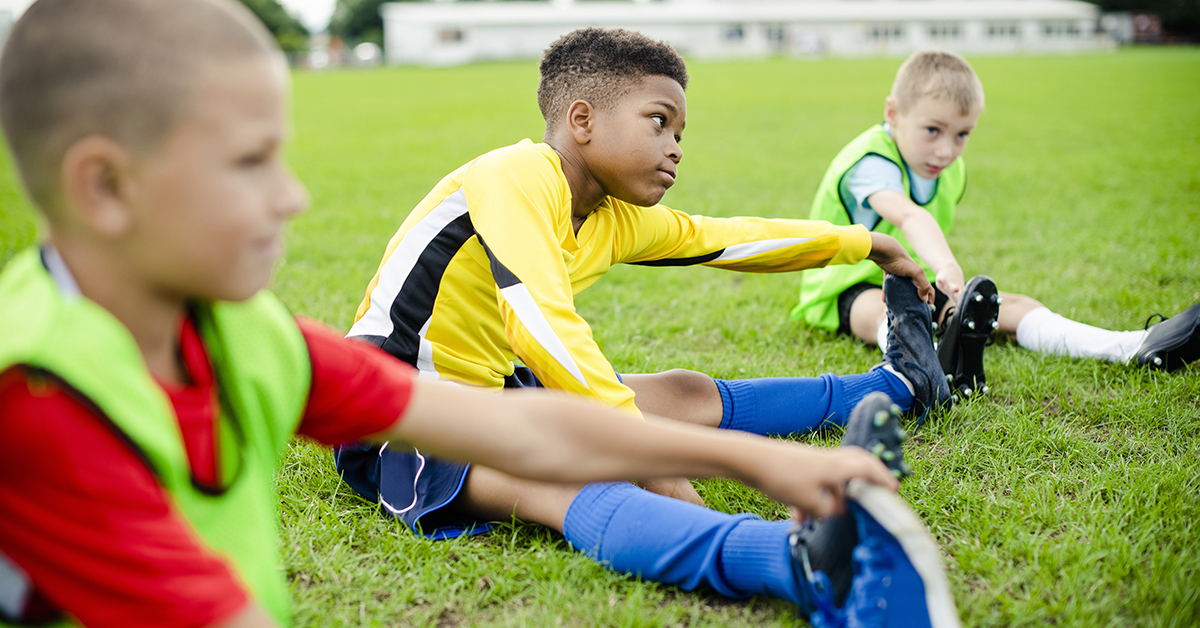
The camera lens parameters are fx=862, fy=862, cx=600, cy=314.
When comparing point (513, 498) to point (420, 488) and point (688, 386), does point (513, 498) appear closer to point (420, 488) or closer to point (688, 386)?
point (420, 488)

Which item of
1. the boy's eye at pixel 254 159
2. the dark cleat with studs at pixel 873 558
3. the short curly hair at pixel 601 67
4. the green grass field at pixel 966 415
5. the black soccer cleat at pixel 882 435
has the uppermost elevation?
the short curly hair at pixel 601 67

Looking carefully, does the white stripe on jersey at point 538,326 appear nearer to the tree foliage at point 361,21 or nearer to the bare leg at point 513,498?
the bare leg at point 513,498

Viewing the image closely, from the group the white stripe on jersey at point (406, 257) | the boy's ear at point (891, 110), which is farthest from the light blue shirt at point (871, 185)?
the white stripe on jersey at point (406, 257)

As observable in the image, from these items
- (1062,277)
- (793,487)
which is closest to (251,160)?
(793,487)

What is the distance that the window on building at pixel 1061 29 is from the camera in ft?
196

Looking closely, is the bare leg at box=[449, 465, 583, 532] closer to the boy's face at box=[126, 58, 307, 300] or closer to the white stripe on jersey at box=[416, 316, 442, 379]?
the white stripe on jersey at box=[416, 316, 442, 379]

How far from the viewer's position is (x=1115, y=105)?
14555 millimetres

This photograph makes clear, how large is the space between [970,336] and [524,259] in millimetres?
1625

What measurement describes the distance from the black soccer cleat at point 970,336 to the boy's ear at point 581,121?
1347 mm

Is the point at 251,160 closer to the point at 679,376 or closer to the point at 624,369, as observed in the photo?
the point at 679,376

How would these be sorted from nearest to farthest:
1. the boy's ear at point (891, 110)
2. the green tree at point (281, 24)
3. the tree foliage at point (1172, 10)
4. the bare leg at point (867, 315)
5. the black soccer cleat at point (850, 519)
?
the black soccer cleat at point (850, 519)
the bare leg at point (867, 315)
the boy's ear at point (891, 110)
the tree foliage at point (1172, 10)
the green tree at point (281, 24)

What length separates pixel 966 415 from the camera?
8.53 ft

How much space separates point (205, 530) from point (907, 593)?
3.22ft

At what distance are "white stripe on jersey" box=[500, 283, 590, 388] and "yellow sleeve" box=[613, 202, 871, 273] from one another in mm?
660
